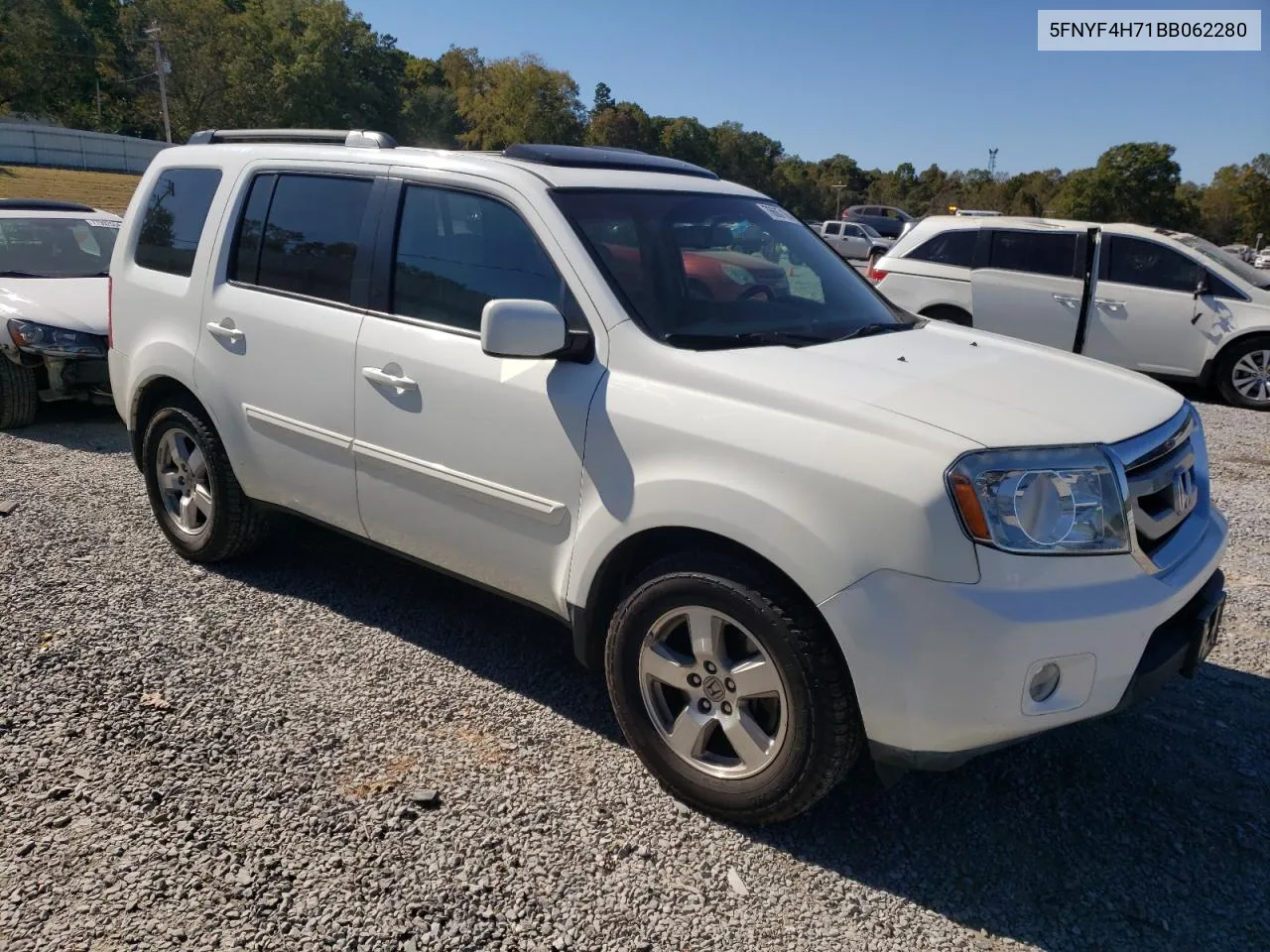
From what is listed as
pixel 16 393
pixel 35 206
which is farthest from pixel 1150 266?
pixel 35 206

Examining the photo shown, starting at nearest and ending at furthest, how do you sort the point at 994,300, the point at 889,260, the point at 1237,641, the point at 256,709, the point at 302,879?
the point at 302,879, the point at 256,709, the point at 1237,641, the point at 994,300, the point at 889,260

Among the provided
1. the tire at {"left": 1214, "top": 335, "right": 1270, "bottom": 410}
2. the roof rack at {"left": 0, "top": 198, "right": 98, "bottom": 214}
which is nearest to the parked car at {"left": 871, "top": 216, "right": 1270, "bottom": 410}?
the tire at {"left": 1214, "top": 335, "right": 1270, "bottom": 410}

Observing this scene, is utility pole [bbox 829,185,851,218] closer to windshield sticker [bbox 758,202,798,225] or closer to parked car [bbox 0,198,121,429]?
parked car [bbox 0,198,121,429]

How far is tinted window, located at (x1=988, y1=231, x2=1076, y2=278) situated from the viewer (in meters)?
9.99

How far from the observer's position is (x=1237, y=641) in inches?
165

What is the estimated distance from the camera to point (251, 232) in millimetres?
4145

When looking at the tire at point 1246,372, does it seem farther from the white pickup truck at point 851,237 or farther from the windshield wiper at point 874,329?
the white pickup truck at point 851,237

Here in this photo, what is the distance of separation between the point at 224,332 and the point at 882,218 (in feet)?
152

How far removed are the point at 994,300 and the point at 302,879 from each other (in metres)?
9.30

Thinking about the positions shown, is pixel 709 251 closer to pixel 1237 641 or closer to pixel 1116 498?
pixel 1116 498

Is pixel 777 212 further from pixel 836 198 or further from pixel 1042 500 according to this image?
pixel 836 198

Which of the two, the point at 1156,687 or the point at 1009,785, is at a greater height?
the point at 1156,687

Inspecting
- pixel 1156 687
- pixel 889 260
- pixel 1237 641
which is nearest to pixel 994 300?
pixel 889 260

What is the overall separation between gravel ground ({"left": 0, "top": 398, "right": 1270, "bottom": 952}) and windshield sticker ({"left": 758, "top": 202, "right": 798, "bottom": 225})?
197cm
